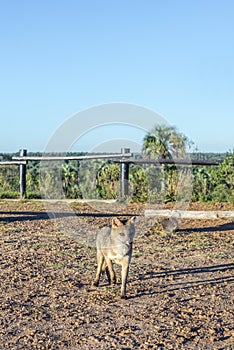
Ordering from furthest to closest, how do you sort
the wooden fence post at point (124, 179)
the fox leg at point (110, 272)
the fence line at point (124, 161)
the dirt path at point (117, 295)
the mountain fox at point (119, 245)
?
the wooden fence post at point (124, 179), the fence line at point (124, 161), the fox leg at point (110, 272), the mountain fox at point (119, 245), the dirt path at point (117, 295)

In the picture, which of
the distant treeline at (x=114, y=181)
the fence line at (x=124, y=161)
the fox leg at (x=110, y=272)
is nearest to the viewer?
the fox leg at (x=110, y=272)

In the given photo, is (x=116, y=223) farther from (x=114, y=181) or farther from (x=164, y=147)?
(x=114, y=181)

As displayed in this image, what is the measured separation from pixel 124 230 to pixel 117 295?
599 mm

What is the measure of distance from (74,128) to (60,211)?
4.13 m

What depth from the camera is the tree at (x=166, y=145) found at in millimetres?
13697

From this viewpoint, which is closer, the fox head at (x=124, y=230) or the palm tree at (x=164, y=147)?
the fox head at (x=124, y=230)

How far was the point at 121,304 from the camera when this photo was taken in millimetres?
4934

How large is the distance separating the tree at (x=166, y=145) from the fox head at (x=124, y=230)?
27.2 ft

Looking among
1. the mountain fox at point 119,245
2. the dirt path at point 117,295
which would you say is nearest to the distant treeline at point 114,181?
the dirt path at point 117,295

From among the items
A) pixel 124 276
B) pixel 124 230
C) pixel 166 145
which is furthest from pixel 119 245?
pixel 166 145

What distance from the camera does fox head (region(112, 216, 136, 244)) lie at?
209 inches

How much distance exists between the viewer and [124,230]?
5.32 meters

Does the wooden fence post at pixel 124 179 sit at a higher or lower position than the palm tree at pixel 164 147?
lower

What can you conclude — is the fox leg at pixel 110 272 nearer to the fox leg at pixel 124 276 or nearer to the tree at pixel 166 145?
the fox leg at pixel 124 276
